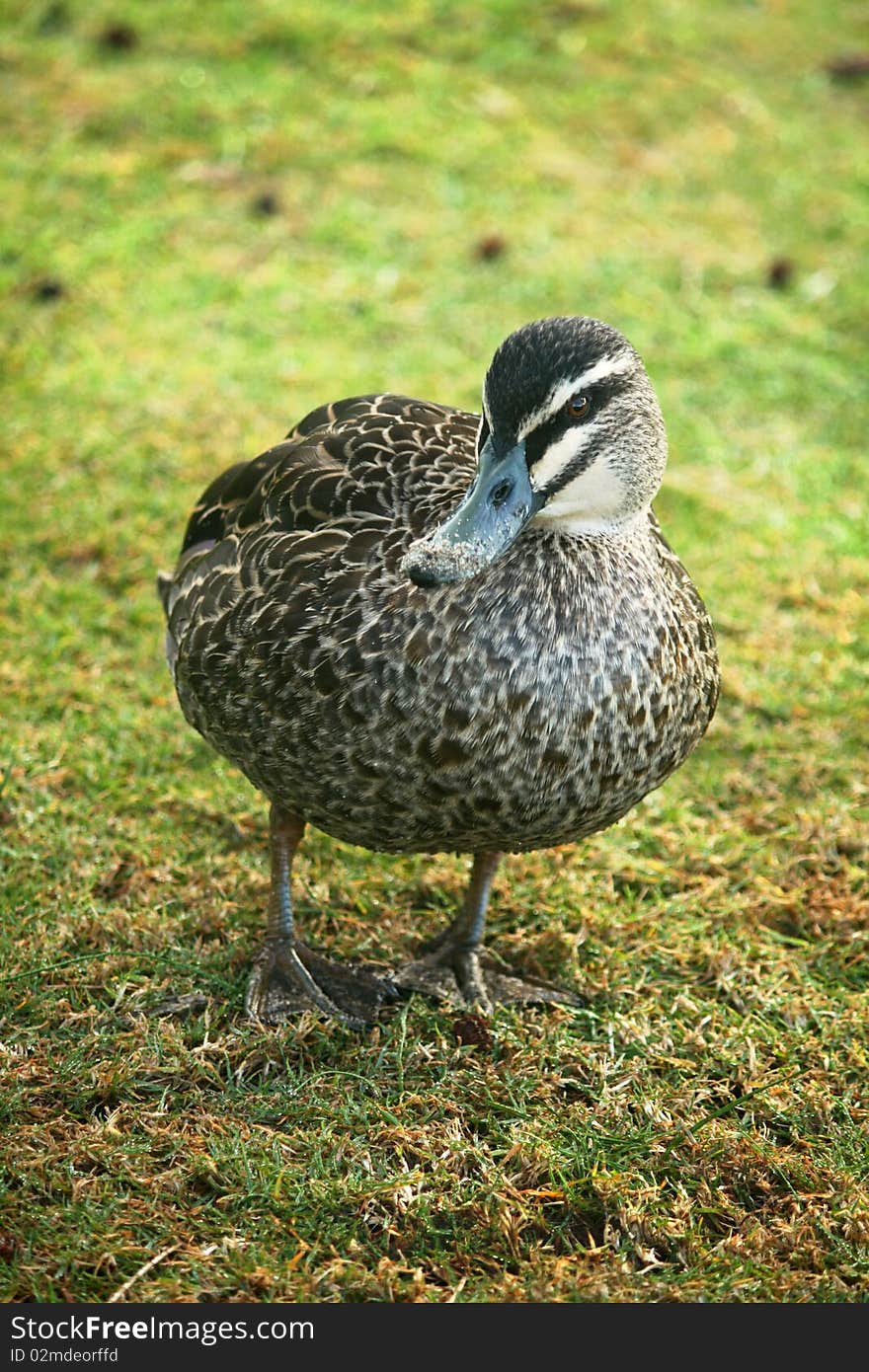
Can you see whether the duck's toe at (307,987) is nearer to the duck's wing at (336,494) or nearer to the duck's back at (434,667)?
the duck's back at (434,667)

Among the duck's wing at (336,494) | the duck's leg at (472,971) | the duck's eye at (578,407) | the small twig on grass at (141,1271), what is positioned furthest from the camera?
the duck's leg at (472,971)

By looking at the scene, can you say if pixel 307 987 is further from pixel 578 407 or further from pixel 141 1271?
pixel 578 407

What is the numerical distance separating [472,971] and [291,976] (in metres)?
0.42

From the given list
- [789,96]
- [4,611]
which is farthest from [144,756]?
Result: [789,96]

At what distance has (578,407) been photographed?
2.87m

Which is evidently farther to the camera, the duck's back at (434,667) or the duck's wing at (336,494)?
the duck's wing at (336,494)

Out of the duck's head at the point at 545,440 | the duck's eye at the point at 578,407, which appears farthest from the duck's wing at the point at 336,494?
the duck's eye at the point at 578,407

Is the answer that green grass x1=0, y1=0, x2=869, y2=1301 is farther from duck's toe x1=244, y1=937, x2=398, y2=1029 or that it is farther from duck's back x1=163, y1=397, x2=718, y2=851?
duck's back x1=163, y1=397, x2=718, y2=851

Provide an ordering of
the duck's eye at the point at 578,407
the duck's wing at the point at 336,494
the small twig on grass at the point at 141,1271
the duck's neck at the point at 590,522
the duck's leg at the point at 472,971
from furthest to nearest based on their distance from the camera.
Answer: the duck's leg at the point at 472,971 → the duck's wing at the point at 336,494 → the duck's neck at the point at 590,522 → the duck's eye at the point at 578,407 → the small twig on grass at the point at 141,1271

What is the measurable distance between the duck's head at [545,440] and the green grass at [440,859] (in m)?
1.14

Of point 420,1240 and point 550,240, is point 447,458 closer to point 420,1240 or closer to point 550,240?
point 420,1240

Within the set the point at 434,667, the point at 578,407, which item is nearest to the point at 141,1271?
the point at 434,667

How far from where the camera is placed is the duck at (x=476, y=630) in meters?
2.86

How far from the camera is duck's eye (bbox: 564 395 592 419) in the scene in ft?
9.39
